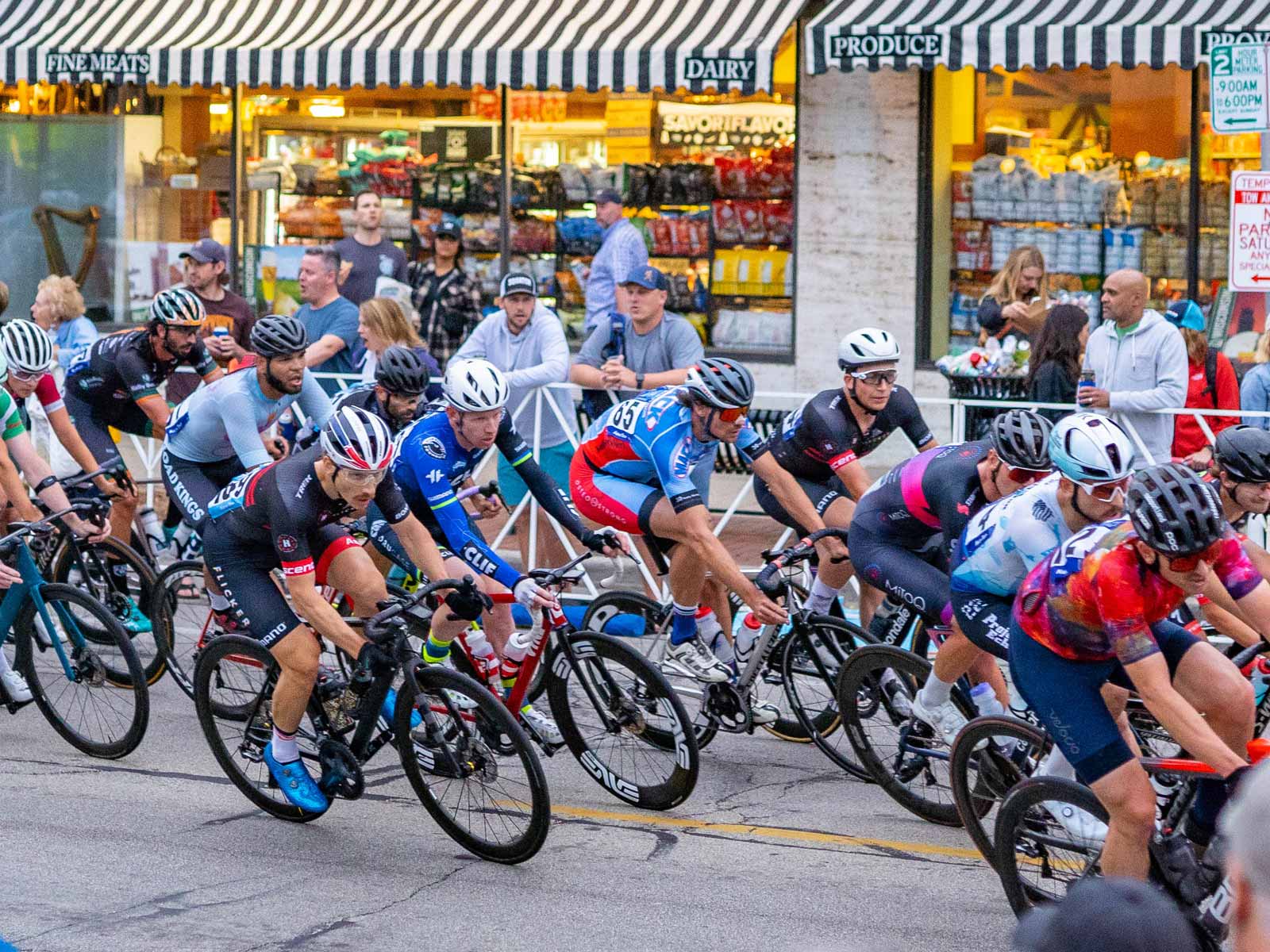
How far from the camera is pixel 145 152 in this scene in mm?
17203

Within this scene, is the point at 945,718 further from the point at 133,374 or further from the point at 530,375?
the point at 133,374

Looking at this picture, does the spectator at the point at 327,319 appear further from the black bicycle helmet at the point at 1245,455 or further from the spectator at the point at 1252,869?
the spectator at the point at 1252,869

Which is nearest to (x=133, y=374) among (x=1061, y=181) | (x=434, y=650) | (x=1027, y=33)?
(x=434, y=650)

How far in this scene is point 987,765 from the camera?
6.38 metres

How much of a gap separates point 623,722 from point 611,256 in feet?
22.3

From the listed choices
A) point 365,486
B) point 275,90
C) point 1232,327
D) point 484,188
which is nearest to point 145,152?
point 275,90

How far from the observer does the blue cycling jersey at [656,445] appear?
8164 millimetres

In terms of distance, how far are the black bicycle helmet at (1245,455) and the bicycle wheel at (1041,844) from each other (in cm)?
159

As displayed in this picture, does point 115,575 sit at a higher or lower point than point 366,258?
lower

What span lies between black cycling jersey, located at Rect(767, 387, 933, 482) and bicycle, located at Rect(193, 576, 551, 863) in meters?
2.26

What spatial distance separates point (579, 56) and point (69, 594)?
294 inches

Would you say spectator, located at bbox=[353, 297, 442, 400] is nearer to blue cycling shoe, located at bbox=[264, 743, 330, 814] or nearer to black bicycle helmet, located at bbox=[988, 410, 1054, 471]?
blue cycling shoe, located at bbox=[264, 743, 330, 814]

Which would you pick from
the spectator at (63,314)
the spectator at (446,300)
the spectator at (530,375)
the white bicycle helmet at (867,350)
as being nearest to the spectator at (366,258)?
the spectator at (446,300)

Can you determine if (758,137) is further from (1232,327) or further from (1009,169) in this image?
(1232,327)
